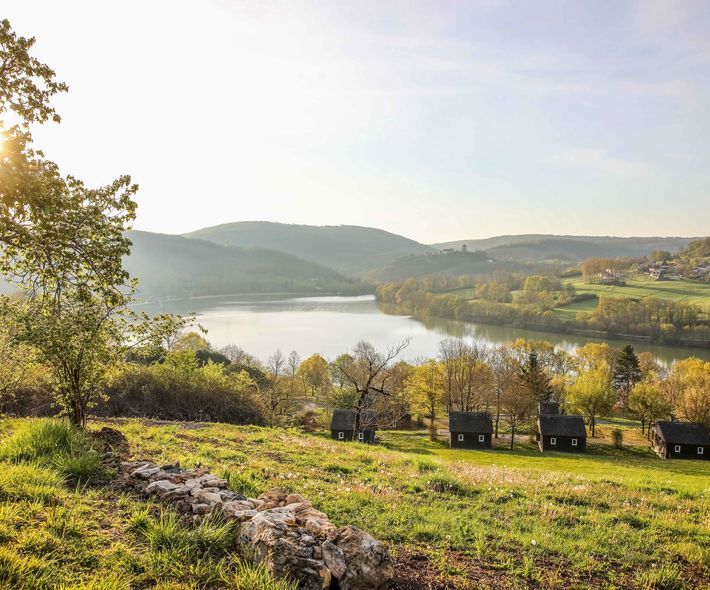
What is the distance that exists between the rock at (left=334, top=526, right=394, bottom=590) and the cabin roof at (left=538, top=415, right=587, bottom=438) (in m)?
41.4

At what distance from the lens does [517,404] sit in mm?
43312

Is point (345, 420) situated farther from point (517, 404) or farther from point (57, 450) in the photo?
point (57, 450)

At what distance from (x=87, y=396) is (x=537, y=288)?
169440 millimetres

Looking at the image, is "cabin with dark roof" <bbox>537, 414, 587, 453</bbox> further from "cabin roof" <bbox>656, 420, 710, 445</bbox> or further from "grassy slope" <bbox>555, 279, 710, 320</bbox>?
"grassy slope" <bbox>555, 279, 710, 320</bbox>

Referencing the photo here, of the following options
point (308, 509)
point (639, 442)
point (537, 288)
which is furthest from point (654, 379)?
point (537, 288)

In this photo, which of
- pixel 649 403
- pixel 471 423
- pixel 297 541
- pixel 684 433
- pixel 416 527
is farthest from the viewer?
pixel 649 403

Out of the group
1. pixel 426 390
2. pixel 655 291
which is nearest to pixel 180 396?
pixel 426 390

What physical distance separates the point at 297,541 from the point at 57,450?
5361 millimetres

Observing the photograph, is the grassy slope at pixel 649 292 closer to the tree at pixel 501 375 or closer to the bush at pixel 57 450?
the tree at pixel 501 375

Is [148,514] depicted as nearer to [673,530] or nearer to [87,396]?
[87,396]

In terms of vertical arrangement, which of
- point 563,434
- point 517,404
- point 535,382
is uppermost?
point 535,382

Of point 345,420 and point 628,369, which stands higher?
point 628,369

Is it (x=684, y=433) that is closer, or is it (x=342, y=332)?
(x=684, y=433)

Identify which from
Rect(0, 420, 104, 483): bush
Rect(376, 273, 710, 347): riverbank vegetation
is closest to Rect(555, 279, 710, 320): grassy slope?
Rect(376, 273, 710, 347): riverbank vegetation
